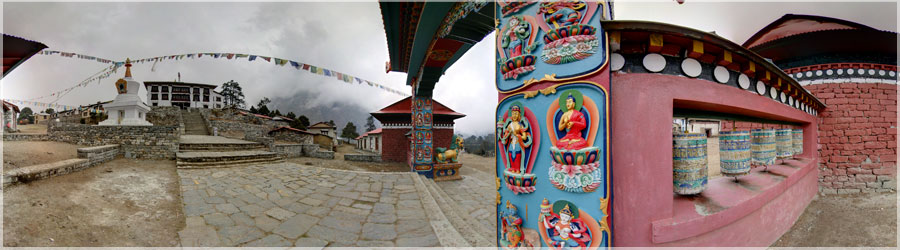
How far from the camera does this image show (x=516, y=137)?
213cm

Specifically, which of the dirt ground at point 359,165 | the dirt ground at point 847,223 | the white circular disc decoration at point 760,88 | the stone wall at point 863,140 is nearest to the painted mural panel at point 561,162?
the white circular disc decoration at point 760,88

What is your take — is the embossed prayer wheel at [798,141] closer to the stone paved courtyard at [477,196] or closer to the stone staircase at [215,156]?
the stone paved courtyard at [477,196]

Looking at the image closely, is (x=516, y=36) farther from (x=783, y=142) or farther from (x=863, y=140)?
(x=863, y=140)

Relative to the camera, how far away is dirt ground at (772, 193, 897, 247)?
9.96 ft

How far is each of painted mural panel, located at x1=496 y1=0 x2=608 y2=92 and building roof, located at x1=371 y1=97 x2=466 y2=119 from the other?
10502mm

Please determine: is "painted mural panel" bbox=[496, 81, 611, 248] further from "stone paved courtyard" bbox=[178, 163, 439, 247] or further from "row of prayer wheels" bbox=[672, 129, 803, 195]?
"stone paved courtyard" bbox=[178, 163, 439, 247]

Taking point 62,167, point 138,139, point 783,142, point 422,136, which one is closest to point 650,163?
point 783,142

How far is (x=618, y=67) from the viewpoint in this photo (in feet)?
6.05

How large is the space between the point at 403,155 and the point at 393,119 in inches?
75.3

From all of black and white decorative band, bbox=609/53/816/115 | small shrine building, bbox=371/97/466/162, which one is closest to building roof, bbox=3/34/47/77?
black and white decorative band, bbox=609/53/816/115

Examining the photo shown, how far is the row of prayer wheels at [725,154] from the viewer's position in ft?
7.27

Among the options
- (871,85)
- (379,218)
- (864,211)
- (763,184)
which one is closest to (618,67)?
(763,184)

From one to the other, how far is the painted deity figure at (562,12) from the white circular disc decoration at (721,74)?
1.28 m

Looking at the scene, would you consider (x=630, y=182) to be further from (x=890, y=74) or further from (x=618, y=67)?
(x=890, y=74)
